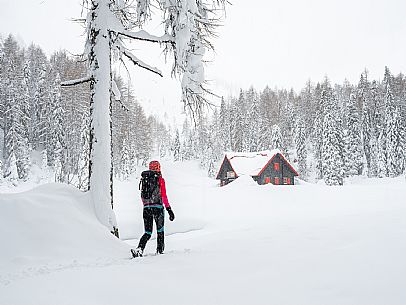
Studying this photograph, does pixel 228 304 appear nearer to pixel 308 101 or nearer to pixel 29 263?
pixel 29 263

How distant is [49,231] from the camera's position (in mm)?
4891

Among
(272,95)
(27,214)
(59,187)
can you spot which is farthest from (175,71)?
(272,95)

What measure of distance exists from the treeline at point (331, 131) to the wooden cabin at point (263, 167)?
10260mm

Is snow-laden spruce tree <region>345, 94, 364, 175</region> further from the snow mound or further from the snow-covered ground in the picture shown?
the snow mound

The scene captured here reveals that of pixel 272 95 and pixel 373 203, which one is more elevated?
pixel 272 95

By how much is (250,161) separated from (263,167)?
264 centimetres

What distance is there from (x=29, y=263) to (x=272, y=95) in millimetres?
78204

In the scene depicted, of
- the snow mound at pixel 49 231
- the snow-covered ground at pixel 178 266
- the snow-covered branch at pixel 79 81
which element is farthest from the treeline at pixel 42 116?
the snow-covered ground at pixel 178 266

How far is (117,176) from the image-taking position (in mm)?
52469

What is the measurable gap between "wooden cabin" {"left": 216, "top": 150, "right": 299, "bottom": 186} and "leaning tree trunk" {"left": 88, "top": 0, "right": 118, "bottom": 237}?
103 ft

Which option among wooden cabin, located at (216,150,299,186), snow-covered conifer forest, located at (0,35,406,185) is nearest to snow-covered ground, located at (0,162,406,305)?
snow-covered conifer forest, located at (0,35,406,185)

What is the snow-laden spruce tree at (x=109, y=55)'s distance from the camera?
21.2 ft

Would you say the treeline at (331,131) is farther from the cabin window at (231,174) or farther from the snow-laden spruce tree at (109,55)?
the snow-laden spruce tree at (109,55)

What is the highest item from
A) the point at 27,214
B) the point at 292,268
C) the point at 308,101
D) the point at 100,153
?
the point at 308,101
